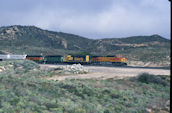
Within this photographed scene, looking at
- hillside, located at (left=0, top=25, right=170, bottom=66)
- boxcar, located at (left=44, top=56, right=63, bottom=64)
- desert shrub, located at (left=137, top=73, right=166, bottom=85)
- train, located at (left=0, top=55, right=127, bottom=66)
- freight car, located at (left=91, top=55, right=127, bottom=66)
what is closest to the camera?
desert shrub, located at (left=137, top=73, right=166, bottom=85)

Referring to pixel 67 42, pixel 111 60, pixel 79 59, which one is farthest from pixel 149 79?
pixel 67 42

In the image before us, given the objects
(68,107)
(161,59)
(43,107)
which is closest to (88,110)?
(68,107)

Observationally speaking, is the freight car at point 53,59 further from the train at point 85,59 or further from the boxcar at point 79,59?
the boxcar at point 79,59

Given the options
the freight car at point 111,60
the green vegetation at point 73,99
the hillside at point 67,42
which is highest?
A: the hillside at point 67,42

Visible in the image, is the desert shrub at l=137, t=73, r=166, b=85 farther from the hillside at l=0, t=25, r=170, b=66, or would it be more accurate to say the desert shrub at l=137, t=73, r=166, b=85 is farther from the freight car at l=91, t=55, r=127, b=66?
the hillside at l=0, t=25, r=170, b=66

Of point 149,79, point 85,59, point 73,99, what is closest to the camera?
point 73,99

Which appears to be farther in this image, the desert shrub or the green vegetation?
the desert shrub

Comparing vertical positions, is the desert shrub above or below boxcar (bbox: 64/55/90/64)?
below

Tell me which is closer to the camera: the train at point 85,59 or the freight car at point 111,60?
the freight car at point 111,60

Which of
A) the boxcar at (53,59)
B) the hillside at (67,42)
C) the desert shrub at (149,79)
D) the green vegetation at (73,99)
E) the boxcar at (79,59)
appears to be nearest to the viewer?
the green vegetation at (73,99)

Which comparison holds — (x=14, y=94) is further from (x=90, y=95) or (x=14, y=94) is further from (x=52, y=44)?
(x=52, y=44)

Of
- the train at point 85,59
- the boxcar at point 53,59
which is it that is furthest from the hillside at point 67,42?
the train at point 85,59

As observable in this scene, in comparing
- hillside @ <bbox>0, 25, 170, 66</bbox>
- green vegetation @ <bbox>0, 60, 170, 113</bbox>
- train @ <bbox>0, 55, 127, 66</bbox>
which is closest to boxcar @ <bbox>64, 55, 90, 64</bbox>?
train @ <bbox>0, 55, 127, 66</bbox>

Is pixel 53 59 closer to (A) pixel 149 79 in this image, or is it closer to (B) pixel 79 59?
(B) pixel 79 59
